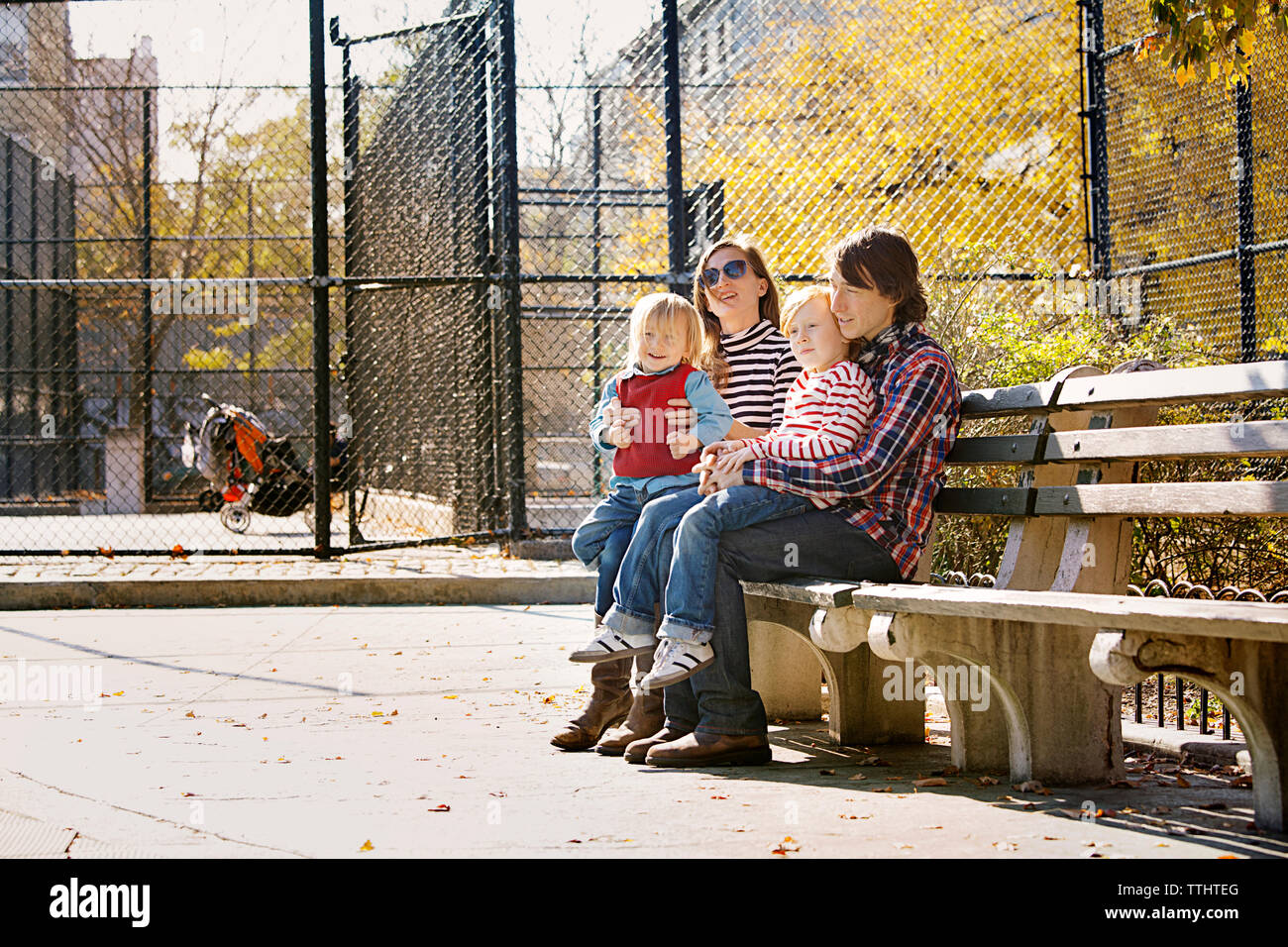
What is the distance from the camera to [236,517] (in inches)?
492

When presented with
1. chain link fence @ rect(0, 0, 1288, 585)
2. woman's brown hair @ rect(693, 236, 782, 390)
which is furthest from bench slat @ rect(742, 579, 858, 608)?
chain link fence @ rect(0, 0, 1288, 585)

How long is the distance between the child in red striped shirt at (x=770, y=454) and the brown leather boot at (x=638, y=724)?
0.37 meters

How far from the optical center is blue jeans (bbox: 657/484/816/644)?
3912 millimetres

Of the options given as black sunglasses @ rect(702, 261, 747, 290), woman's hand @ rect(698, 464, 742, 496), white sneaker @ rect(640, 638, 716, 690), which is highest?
black sunglasses @ rect(702, 261, 747, 290)

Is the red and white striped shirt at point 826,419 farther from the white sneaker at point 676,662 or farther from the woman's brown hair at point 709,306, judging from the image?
the woman's brown hair at point 709,306

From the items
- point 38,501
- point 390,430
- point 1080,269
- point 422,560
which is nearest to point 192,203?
point 38,501

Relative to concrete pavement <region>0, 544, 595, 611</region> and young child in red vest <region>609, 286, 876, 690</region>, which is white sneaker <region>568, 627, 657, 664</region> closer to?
young child in red vest <region>609, 286, 876, 690</region>

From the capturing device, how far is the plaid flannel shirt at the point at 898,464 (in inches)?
152

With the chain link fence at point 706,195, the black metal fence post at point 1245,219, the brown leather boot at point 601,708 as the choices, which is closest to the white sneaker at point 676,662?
the brown leather boot at point 601,708

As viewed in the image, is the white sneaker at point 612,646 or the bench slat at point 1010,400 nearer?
the bench slat at point 1010,400

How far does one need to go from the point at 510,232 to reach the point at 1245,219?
220 inches

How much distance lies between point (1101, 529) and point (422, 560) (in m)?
6.62

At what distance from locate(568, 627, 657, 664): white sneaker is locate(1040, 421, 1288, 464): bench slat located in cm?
137
